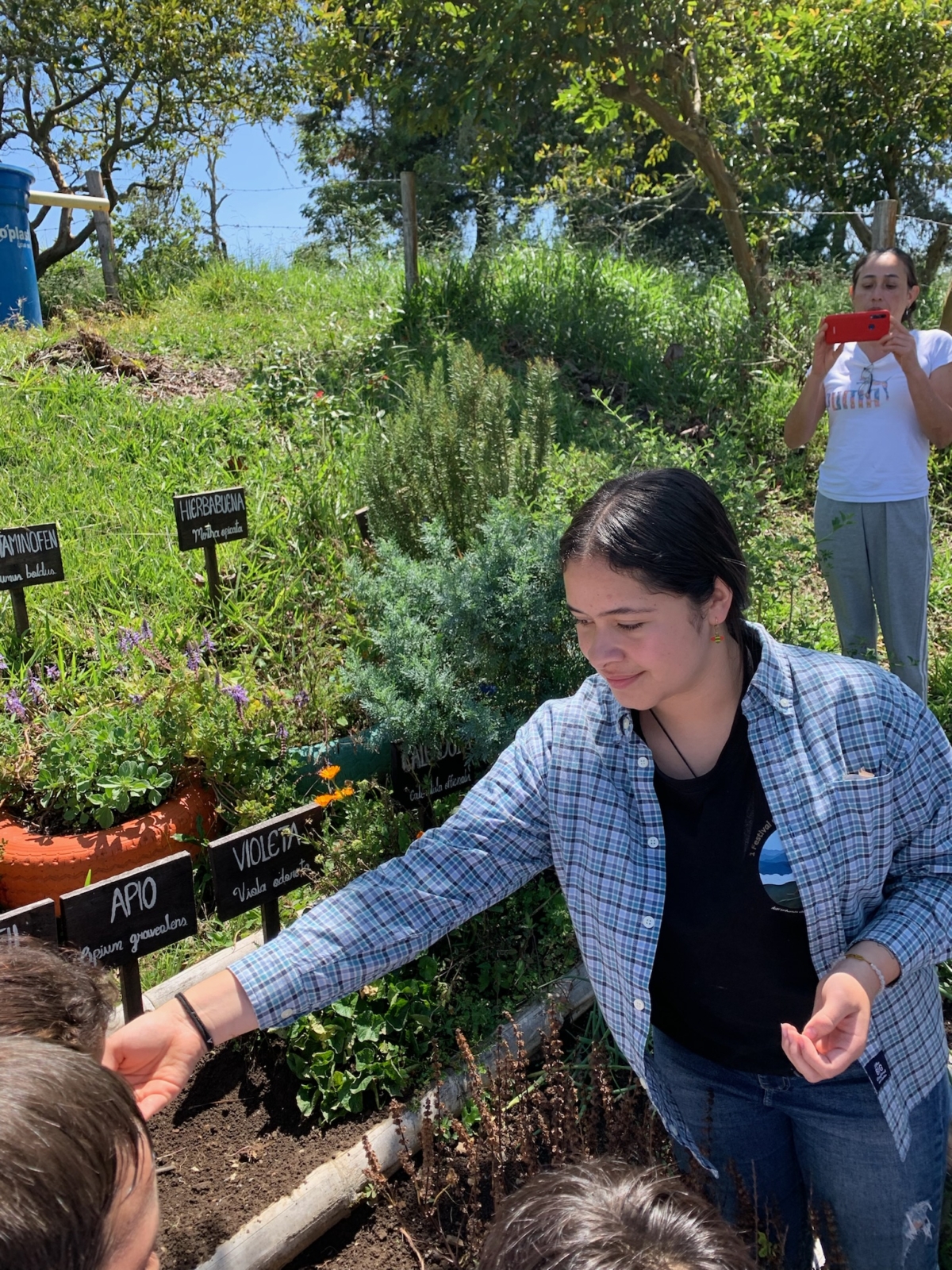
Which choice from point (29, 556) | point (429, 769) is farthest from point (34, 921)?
point (29, 556)

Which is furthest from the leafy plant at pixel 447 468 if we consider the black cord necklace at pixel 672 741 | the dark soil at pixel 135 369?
the dark soil at pixel 135 369

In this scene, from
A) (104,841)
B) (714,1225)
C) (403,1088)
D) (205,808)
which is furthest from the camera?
(205,808)

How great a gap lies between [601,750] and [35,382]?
18.0ft

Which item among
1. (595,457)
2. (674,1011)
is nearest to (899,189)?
(595,457)

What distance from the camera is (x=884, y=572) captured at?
3814mm

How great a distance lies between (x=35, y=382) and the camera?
604 centimetres

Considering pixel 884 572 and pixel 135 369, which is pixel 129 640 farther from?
pixel 135 369

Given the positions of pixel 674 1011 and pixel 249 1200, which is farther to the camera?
pixel 249 1200

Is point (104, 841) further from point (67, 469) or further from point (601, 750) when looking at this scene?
point (67, 469)

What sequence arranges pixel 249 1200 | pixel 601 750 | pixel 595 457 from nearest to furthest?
pixel 601 750 < pixel 249 1200 < pixel 595 457

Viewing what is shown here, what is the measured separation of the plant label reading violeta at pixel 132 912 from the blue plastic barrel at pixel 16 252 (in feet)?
21.9

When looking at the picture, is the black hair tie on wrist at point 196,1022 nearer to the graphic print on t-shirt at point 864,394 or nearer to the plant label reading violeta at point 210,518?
the plant label reading violeta at point 210,518

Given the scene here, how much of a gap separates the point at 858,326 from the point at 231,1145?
10.7 ft

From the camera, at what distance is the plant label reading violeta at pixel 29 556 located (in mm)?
3334
